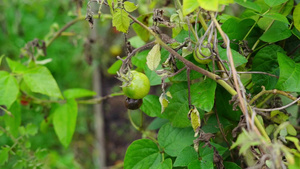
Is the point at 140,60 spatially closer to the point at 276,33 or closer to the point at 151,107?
the point at 151,107

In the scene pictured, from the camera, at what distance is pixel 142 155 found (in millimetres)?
720

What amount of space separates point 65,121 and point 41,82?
0.64ft

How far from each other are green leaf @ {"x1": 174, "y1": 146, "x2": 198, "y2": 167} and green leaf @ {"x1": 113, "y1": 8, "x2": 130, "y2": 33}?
0.29 m

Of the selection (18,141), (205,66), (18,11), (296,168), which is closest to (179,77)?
(205,66)

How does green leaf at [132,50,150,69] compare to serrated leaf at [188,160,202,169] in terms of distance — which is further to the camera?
green leaf at [132,50,150,69]

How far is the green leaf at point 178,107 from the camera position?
696 mm

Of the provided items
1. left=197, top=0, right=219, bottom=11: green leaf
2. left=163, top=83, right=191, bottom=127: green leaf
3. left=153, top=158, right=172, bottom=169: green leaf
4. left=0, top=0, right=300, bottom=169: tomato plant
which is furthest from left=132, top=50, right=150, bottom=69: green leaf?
left=197, top=0, right=219, bottom=11: green leaf

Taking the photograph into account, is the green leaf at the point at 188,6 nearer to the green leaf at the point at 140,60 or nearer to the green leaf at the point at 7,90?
the green leaf at the point at 140,60

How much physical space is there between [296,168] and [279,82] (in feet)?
0.86

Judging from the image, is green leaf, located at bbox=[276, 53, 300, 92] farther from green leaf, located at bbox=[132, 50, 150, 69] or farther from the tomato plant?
green leaf, located at bbox=[132, 50, 150, 69]

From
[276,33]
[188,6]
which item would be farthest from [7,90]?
[276,33]

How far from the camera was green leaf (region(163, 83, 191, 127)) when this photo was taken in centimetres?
70

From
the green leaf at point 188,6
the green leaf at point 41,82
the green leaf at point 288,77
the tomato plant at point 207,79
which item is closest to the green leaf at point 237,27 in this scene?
the tomato plant at point 207,79

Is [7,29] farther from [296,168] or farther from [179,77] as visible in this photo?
[296,168]
